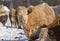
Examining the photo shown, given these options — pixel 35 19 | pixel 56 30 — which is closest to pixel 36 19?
pixel 35 19

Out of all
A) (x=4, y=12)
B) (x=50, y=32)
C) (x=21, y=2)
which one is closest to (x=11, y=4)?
(x=21, y=2)

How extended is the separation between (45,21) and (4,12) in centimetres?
950

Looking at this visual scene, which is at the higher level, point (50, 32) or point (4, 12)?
point (50, 32)

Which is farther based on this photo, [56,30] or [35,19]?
[35,19]

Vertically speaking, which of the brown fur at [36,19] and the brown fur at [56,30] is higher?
the brown fur at [56,30]

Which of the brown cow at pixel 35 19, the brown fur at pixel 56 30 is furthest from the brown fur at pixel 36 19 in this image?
the brown fur at pixel 56 30

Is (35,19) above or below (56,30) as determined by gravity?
below

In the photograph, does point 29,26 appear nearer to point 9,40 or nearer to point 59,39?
point 9,40

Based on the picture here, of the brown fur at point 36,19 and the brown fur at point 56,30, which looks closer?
the brown fur at point 56,30

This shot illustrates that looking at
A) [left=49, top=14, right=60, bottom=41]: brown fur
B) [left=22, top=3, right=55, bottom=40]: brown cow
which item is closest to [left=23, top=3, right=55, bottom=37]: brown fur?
[left=22, top=3, right=55, bottom=40]: brown cow

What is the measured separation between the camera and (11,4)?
2556 cm

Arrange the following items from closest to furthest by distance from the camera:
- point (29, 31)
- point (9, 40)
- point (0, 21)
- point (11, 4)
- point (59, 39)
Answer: point (59, 39), point (29, 31), point (9, 40), point (0, 21), point (11, 4)

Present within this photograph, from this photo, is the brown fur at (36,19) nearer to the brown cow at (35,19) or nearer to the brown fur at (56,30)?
the brown cow at (35,19)

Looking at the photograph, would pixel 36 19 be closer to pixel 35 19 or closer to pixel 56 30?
pixel 35 19
